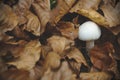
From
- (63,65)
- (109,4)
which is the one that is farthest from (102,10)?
(63,65)

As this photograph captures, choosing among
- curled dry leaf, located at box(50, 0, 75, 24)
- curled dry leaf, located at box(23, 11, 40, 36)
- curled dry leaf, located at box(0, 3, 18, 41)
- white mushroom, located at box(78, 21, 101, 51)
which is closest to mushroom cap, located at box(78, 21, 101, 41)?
white mushroom, located at box(78, 21, 101, 51)

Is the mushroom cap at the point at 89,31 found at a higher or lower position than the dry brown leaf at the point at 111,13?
lower

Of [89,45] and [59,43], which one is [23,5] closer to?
[59,43]

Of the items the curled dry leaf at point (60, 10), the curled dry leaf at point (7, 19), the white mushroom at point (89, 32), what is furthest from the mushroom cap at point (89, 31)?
the curled dry leaf at point (7, 19)

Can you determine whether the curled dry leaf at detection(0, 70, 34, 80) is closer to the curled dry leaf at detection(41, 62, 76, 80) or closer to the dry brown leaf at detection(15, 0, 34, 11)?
the curled dry leaf at detection(41, 62, 76, 80)

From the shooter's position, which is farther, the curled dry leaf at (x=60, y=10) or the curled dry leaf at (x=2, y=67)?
the curled dry leaf at (x=60, y=10)

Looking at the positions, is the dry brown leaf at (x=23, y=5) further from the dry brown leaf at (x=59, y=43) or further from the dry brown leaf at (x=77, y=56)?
the dry brown leaf at (x=77, y=56)

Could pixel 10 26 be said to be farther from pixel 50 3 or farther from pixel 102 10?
pixel 102 10
